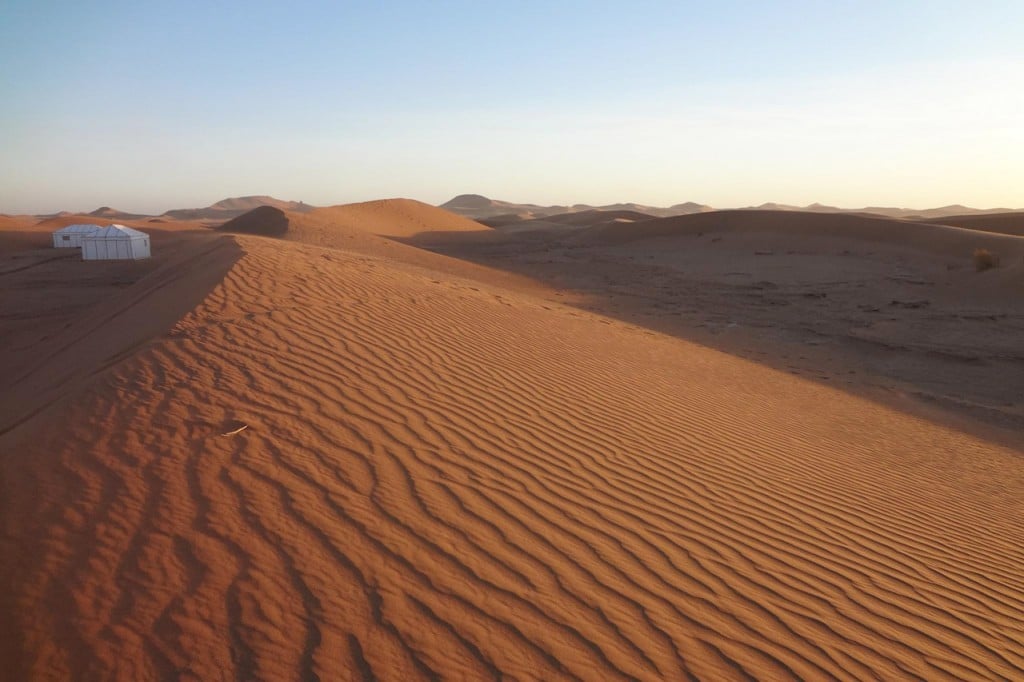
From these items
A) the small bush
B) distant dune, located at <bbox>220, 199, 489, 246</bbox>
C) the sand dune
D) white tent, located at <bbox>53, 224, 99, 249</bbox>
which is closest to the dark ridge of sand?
distant dune, located at <bbox>220, 199, 489, 246</bbox>

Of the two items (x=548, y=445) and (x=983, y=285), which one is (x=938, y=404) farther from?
(x=983, y=285)

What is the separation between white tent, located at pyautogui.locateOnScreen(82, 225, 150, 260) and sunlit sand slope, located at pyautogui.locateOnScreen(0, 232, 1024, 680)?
20.3 metres

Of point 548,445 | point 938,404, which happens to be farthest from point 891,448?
point 548,445

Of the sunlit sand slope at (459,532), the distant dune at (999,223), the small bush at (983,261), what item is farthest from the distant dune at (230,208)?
the sunlit sand slope at (459,532)

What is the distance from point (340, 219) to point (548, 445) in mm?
32275

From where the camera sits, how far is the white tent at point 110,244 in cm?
2370

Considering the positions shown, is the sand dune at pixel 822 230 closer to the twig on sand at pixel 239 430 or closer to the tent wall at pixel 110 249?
the tent wall at pixel 110 249

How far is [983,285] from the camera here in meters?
16.3

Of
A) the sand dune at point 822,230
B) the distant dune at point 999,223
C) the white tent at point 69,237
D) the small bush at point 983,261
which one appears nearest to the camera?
the small bush at point 983,261

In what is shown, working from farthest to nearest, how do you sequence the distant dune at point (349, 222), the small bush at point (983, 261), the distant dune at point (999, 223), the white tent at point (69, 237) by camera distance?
the distant dune at point (999, 223)
the white tent at point (69, 237)
the distant dune at point (349, 222)
the small bush at point (983, 261)

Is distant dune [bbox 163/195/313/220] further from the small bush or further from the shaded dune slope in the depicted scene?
the small bush

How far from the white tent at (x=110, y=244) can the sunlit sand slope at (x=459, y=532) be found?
20.3 m

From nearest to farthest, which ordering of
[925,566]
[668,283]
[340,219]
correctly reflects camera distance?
[925,566] < [668,283] < [340,219]

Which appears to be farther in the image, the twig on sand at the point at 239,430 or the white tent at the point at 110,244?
the white tent at the point at 110,244
